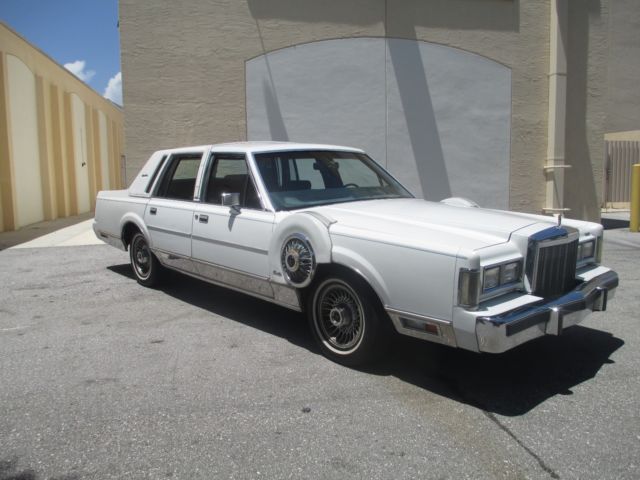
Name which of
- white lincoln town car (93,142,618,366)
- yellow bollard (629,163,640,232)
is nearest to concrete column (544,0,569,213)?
yellow bollard (629,163,640,232)

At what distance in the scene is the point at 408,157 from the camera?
11539mm

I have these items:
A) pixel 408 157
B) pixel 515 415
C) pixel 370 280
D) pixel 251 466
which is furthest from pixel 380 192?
pixel 408 157

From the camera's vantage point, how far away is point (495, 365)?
4.22 metres

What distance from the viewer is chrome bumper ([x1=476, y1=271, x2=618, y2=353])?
3.34m

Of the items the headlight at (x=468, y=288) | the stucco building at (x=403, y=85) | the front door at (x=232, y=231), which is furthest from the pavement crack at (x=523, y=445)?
the stucco building at (x=403, y=85)

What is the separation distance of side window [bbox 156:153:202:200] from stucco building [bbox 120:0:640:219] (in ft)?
14.4

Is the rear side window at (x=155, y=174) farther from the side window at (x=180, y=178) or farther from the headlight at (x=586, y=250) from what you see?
the headlight at (x=586, y=250)

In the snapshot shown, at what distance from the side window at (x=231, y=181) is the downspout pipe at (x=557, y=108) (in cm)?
853

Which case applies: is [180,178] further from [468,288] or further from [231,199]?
[468,288]

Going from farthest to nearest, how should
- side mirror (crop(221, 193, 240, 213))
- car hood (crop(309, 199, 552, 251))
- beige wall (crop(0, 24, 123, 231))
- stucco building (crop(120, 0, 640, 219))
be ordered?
beige wall (crop(0, 24, 123, 231)) → stucco building (crop(120, 0, 640, 219)) → side mirror (crop(221, 193, 240, 213)) → car hood (crop(309, 199, 552, 251))

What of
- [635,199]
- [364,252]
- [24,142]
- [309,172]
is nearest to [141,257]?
[309,172]

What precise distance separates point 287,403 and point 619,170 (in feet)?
60.4

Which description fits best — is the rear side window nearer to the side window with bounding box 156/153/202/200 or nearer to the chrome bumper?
the side window with bounding box 156/153/202/200

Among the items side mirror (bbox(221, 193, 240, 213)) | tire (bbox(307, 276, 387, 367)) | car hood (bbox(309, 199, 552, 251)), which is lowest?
tire (bbox(307, 276, 387, 367))
